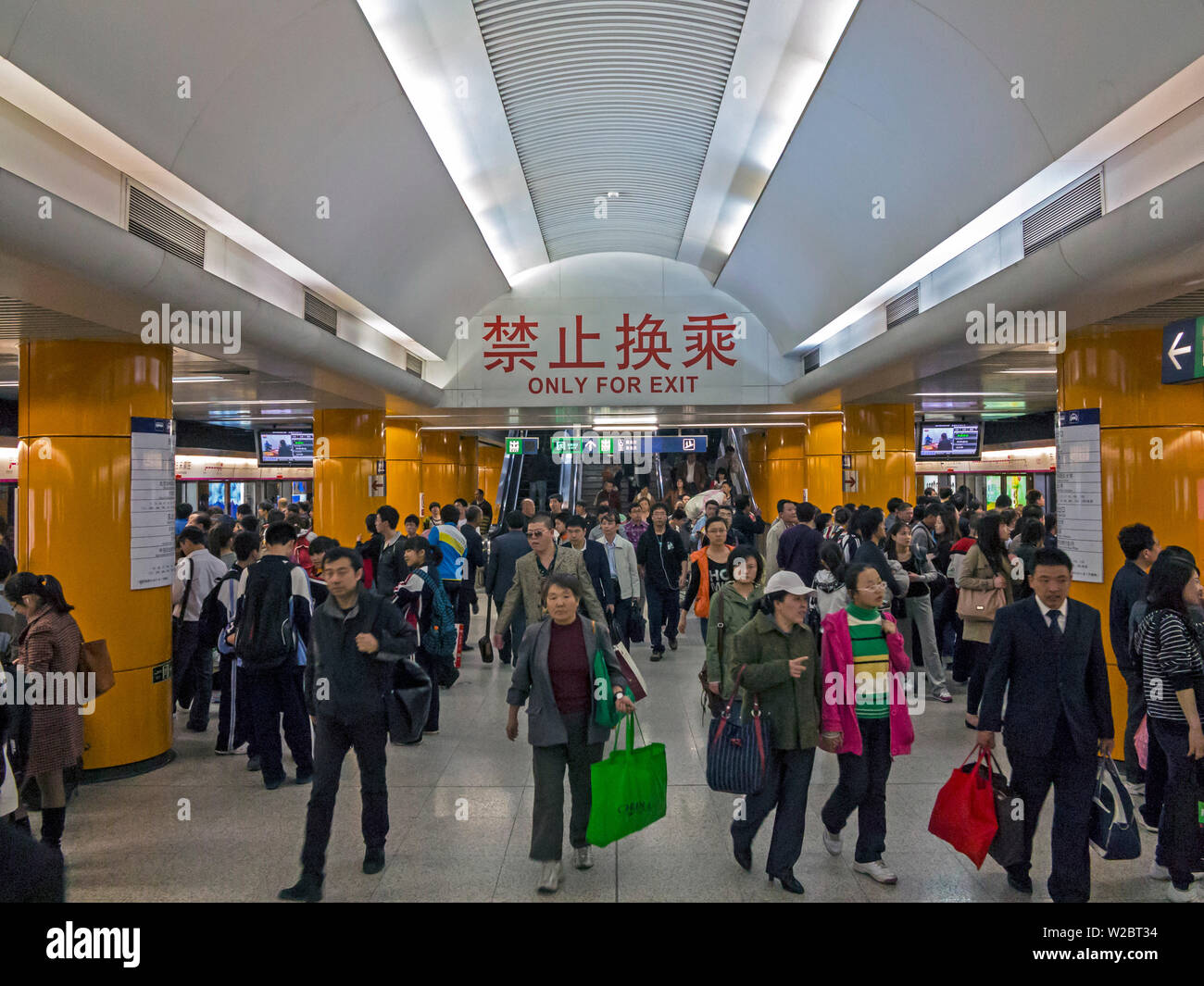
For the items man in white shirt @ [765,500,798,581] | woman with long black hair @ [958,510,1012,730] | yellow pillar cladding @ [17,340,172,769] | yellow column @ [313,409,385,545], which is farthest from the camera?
yellow column @ [313,409,385,545]

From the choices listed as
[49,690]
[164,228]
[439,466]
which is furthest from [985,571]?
[439,466]

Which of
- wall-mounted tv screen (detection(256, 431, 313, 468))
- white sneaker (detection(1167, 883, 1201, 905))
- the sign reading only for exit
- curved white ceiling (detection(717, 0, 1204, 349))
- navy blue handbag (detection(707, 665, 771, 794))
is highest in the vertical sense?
curved white ceiling (detection(717, 0, 1204, 349))

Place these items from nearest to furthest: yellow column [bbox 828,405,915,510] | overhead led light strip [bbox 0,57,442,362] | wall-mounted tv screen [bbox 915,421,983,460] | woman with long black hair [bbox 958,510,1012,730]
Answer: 1. overhead led light strip [bbox 0,57,442,362]
2. woman with long black hair [bbox 958,510,1012,730]
3. yellow column [bbox 828,405,915,510]
4. wall-mounted tv screen [bbox 915,421,983,460]

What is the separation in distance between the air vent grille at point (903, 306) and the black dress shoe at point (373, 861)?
7.83 meters

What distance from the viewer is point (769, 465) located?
934 inches

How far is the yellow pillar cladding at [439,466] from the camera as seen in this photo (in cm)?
2222

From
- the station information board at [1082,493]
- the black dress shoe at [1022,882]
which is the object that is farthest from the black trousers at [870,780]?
the station information board at [1082,493]

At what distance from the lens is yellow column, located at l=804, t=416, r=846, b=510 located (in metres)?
17.5

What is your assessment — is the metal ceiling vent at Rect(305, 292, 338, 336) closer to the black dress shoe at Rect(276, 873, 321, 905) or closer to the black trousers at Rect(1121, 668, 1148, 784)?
the black dress shoe at Rect(276, 873, 321, 905)

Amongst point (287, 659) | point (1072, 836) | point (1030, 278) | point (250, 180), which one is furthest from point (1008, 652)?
point (250, 180)

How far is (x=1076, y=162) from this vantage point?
5.78 meters

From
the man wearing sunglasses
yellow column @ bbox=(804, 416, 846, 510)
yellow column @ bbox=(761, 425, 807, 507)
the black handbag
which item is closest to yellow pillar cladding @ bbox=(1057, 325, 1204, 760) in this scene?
the man wearing sunglasses

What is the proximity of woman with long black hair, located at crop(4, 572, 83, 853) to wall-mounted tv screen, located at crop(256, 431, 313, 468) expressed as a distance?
54.5 ft

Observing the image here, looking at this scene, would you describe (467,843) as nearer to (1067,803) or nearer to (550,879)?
(550,879)
